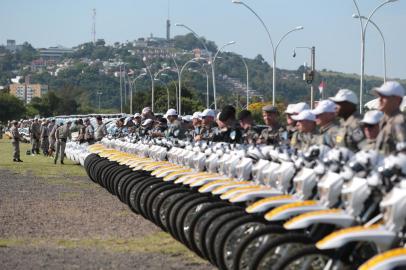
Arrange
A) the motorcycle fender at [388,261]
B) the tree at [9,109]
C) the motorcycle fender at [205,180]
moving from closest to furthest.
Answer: the motorcycle fender at [388,261]
the motorcycle fender at [205,180]
the tree at [9,109]

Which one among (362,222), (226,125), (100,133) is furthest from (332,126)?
(100,133)

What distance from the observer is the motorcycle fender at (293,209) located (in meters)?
8.73

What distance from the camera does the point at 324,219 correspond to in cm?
816

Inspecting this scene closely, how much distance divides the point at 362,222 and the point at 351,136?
5.76 feet

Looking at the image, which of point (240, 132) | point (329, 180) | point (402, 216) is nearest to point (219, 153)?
point (240, 132)

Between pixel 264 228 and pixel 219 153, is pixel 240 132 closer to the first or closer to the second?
pixel 219 153

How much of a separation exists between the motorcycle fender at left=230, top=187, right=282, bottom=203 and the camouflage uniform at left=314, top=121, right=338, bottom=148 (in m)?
0.64

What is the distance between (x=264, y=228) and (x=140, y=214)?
7.45 meters

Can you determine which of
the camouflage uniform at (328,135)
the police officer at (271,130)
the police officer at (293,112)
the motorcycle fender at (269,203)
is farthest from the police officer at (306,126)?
the police officer at (271,130)

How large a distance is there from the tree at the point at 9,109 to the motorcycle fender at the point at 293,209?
156 meters

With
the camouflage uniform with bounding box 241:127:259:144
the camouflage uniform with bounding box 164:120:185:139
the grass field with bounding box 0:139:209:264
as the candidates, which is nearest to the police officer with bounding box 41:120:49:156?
the grass field with bounding box 0:139:209:264

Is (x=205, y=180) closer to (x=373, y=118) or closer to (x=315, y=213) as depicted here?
(x=373, y=118)

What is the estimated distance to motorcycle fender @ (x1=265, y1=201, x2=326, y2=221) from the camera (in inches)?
344

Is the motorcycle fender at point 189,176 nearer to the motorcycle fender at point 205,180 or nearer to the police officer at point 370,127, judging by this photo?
the motorcycle fender at point 205,180
